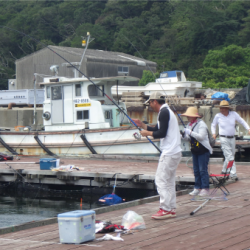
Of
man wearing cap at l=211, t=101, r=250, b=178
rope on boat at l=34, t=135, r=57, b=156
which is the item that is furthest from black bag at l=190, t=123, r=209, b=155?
rope on boat at l=34, t=135, r=57, b=156

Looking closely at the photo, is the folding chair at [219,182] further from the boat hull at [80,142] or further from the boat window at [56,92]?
the boat window at [56,92]

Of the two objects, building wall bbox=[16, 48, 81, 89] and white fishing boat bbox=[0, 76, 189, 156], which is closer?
white fishing boat bbox=[0, 76, 189, 156]

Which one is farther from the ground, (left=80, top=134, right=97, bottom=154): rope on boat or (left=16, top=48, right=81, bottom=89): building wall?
(left=16, top=48, right=81, bottom=89): building wall

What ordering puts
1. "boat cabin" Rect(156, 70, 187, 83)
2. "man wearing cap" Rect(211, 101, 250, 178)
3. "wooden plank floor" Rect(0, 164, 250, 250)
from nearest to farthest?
1. "wooden plank floor" Rect(0, 164, 250, 250)
2. "man wearing cap" Rect(211, 101, 250, 178)
3. "boat cabin" Rect(156, 70, 187, 83)

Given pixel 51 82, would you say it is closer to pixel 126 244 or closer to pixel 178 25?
pixel 126 244

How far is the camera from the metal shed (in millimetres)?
37562

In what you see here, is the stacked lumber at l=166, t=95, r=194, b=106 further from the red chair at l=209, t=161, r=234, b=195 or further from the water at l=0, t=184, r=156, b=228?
the red chair at l=209, t=161, r=234, b=195

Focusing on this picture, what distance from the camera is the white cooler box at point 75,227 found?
4801 millimetres

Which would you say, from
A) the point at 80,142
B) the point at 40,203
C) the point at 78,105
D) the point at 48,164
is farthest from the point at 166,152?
the point at 78,105

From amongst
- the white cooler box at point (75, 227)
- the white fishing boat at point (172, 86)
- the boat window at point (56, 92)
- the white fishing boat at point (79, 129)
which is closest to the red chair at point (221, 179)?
the white cooler box at point (75, 227)

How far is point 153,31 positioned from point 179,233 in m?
54.5

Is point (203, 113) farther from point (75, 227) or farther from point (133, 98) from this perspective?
point (75, 227)

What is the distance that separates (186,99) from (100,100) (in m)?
11.0

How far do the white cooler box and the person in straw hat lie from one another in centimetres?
282
